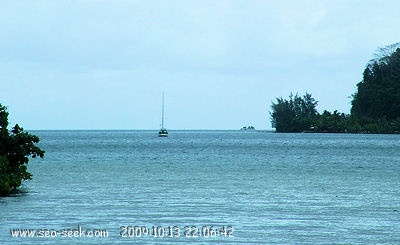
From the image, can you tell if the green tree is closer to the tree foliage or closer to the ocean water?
the ocean water

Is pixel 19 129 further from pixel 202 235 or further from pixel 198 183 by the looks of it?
pixel 202 235

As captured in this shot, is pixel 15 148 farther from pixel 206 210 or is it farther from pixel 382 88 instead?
pixel 382 88

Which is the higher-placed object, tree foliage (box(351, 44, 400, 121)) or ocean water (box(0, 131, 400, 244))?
tree foliage (box(351, 44, 400, 121))

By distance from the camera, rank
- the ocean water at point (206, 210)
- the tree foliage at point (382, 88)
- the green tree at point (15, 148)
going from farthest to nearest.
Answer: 1. the tree foliage at point (382, 88)
2. the green tree at point (15, 148)
3. the ocean water at point (206, 210)

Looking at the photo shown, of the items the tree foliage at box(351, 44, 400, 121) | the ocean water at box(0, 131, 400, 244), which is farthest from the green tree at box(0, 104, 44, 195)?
the tree foliage at box(351, 44, 400, 121)

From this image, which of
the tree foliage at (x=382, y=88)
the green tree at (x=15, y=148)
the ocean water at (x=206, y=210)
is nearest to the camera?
the ocean water at (x=206, y=210)

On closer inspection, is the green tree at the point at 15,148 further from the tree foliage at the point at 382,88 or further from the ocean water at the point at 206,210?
the tree foliage at the point at 382,88

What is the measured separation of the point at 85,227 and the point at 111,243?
310 centimetres

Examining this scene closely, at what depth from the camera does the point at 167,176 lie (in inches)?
2122

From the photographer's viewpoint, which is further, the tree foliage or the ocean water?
the tree foliage

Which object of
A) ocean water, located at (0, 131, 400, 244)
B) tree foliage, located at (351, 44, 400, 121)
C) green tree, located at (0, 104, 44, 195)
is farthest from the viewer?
tree foliage, located at (351, 44, 400, 121)

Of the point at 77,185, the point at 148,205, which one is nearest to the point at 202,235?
the point at 148,205

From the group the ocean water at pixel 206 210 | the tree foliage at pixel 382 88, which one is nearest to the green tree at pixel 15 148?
the ocean water at pixel 206 210

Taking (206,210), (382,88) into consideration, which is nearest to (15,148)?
(206,210)
